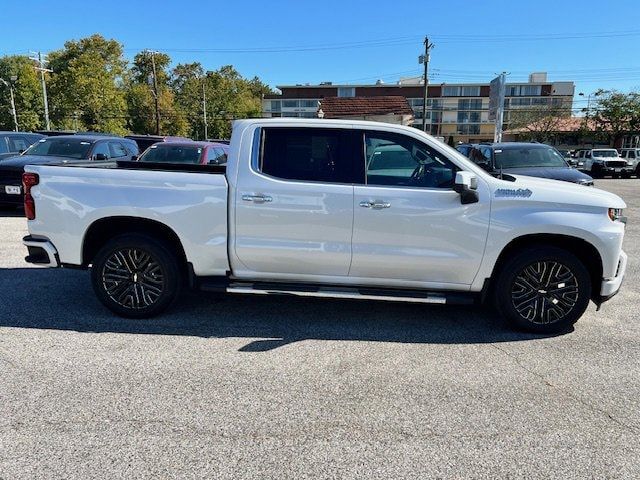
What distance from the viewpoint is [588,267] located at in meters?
4.63

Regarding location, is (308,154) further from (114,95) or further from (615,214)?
(114,95)

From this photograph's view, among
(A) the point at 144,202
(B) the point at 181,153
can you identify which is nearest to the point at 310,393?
(A) the point at 144,202

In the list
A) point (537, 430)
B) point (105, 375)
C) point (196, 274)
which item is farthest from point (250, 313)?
point (537, 430)

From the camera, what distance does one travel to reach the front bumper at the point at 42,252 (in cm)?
477

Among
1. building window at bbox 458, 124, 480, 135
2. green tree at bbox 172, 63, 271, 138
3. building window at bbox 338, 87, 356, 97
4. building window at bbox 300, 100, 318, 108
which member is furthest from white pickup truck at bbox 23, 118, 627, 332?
building window at bbox 338, 87, 356, 97

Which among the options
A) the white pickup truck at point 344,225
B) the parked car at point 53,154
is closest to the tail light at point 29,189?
the white pickup truck at point 344,225

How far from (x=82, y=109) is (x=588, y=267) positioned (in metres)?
65.3

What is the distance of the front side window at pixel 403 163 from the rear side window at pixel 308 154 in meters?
0.20

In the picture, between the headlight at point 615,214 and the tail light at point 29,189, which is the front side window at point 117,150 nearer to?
the tail light at point 29,189

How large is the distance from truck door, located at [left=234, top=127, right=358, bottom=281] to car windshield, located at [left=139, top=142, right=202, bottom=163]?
7206 mm

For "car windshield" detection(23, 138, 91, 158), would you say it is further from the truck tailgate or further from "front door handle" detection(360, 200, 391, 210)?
"front door handle" detection(360, 200, 391, 210)

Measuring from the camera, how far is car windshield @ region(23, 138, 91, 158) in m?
11.6

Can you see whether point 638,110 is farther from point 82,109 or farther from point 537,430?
point 82,109

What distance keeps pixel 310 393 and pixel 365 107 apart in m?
18.6
